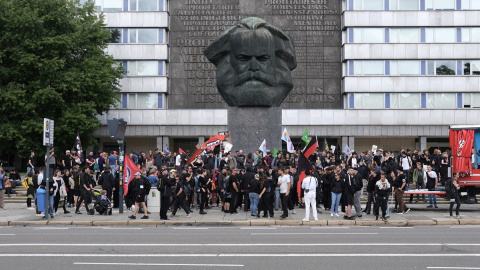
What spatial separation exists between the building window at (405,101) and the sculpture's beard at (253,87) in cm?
2524

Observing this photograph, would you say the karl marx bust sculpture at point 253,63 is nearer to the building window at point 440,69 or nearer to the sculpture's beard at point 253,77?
the sculpture's beard at point 253,77

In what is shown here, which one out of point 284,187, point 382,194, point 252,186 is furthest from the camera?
point 252,186

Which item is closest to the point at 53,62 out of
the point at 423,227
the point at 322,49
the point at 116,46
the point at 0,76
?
the point at 0,76

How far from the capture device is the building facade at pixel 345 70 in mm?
53406

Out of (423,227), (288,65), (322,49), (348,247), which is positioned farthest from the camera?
(322,49)

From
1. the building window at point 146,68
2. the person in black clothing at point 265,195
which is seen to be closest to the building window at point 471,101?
the building window at point 146,68

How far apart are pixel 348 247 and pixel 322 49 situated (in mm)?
41469

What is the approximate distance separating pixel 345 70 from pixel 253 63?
2477cm

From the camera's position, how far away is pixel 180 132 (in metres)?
54.4

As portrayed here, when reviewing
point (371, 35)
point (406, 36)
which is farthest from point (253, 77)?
point (406, 36)

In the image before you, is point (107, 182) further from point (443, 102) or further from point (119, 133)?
point (443, 102)

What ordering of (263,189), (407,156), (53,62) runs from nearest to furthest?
(263,189) < (407,156) < (53,62)

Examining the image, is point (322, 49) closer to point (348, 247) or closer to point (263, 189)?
point (263, 189)

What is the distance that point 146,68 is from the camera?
54281 mm
